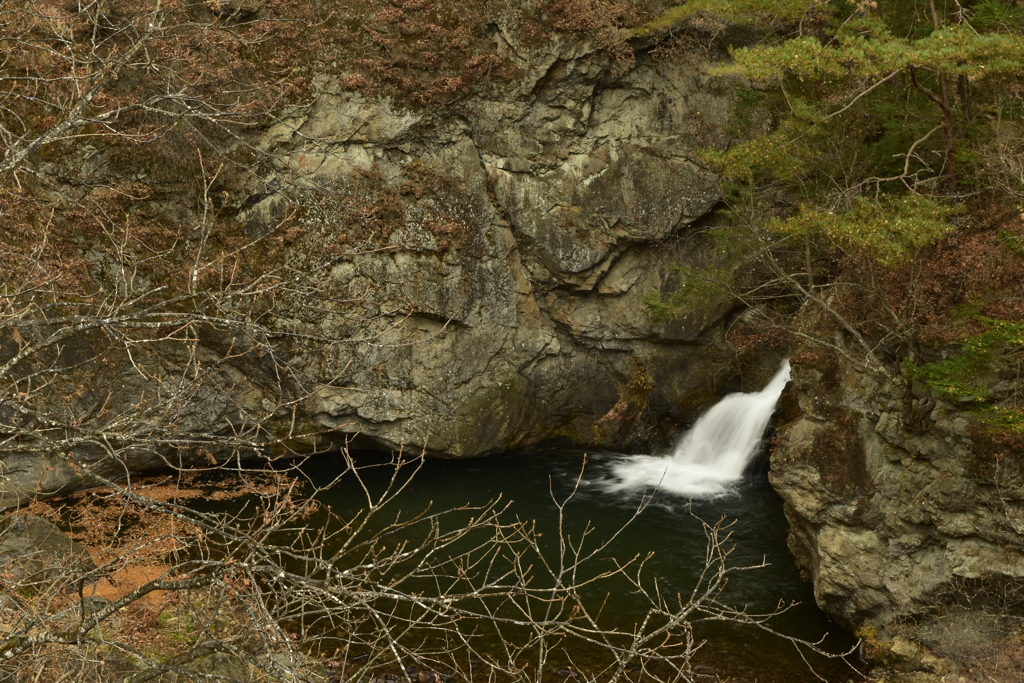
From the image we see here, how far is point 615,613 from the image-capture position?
29.5 feet

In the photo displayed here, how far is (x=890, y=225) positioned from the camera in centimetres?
784

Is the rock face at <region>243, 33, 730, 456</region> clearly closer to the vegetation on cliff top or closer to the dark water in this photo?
the dark water

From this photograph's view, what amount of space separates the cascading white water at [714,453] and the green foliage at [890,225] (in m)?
4.58

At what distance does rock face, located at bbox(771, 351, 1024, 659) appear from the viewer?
749cm

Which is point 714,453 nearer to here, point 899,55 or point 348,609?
point 899,55

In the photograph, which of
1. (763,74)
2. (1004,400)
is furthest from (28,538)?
(1004,400)

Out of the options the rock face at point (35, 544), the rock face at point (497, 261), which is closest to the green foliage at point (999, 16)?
the rock face at point (497, 261)

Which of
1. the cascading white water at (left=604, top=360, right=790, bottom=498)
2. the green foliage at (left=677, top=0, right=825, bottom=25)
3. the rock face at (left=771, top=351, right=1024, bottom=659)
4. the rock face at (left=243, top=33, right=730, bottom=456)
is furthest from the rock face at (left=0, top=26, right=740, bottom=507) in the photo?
the rock face at (left=771, top=351, right=1024, bottom=659)

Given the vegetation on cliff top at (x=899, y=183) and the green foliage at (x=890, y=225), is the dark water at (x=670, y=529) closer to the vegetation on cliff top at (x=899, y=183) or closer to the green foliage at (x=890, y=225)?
the vegetation on cliff top at (x=899, y=183)

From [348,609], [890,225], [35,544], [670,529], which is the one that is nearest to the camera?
[348,609]

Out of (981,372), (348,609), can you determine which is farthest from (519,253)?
(348,609)

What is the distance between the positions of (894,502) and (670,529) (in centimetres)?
338

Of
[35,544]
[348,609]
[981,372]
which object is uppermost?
[348,609]

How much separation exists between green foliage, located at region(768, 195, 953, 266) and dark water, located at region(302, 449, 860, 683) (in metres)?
3.12
